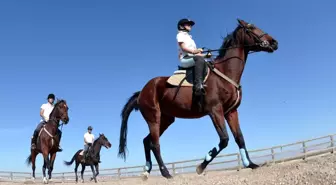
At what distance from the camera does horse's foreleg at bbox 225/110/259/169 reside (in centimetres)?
720

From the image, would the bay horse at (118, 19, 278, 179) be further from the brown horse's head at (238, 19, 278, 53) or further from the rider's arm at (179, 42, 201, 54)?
the rider's arm at (179, 42, 201, 54)

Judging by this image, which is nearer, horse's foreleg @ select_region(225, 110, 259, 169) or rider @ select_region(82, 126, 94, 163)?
horse's foreleg @ select_region(225, 110, 259, 169)

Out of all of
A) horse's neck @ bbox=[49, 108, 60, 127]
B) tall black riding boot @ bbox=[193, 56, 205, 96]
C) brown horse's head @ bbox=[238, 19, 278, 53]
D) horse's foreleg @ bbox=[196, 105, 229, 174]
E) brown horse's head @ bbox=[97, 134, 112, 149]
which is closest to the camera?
horse's foreleg @ bbox=[196, 105, 229, 174]

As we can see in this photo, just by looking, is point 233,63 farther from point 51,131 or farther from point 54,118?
point 51,131

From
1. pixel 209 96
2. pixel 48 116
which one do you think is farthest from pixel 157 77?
pixel 48 116

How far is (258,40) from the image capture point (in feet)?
25.6

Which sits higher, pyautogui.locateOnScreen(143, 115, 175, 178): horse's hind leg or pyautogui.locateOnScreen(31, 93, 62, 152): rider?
pyautogui.locateOnScreen(31, 93, 62, 152): rider

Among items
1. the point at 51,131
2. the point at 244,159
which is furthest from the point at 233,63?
the point at 51,131

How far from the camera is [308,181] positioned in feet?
19.2

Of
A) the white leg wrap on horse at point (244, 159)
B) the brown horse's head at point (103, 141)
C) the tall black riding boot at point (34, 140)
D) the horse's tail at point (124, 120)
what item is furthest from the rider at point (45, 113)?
the white leg wrap on horse at point (244, 159)

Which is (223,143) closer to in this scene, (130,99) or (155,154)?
(155,154)

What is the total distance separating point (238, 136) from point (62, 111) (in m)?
11.0

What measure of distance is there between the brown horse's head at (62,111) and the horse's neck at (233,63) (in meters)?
10.3

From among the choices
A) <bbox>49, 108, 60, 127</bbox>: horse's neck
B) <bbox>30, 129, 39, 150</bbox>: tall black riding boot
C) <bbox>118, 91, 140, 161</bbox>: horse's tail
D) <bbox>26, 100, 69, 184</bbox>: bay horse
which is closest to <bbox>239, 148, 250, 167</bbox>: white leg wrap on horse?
<bbox>118, 91, 140, 161</bbox>: horse's tail
